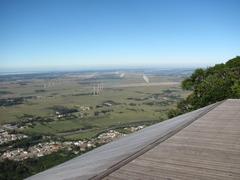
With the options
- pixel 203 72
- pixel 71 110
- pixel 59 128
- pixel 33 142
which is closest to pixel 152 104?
pixel 71 110

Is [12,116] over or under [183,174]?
under

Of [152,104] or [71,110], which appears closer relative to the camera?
[71,110]

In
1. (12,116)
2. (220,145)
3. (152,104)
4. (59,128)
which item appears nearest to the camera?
(220,145)

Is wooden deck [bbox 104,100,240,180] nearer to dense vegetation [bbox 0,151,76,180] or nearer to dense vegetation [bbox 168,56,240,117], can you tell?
dense vegetation [bbox 168,56,240,117]

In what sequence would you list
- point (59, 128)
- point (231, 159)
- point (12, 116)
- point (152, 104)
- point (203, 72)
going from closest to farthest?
point (231, 159)
point (203, 72)
point (59, 128)
point (12, 116)
point (152, 104)

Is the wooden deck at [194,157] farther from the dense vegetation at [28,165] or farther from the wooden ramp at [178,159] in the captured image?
the dense vegetation at [28,165]

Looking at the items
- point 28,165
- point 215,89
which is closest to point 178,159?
point 215,89

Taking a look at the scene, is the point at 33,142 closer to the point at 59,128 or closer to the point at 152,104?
the point at 59,128

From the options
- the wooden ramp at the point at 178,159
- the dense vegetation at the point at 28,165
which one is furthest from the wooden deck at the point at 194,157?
the dense vegetation at the point at 28,165
